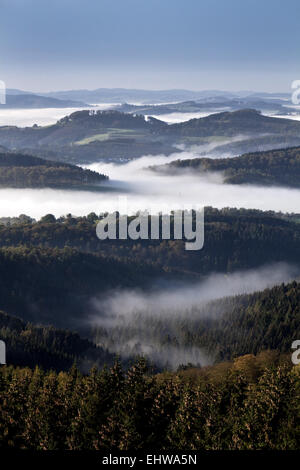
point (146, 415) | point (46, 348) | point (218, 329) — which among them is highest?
point (146, 415)

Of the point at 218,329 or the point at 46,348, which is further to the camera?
the point at 218,329

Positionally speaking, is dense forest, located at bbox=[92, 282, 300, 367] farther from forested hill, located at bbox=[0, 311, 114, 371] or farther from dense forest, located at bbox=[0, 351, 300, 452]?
dense forest, located at bbox=[0, 351, 300, 452]

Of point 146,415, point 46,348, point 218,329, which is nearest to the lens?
point 146,415

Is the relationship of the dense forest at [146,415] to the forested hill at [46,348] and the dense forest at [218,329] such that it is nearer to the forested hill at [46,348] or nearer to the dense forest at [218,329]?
the forested hill at [46,348]

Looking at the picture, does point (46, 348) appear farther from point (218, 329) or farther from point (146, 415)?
point (146, 415)

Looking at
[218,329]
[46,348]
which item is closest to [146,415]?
[46,348]

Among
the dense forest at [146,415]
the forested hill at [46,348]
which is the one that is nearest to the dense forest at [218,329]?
the forested hill at [46,348]

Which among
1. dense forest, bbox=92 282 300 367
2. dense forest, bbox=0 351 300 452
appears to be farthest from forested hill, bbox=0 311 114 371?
dense forest, bbox=0 351 300 452

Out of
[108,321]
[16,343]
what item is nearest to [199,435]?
[16,343]
